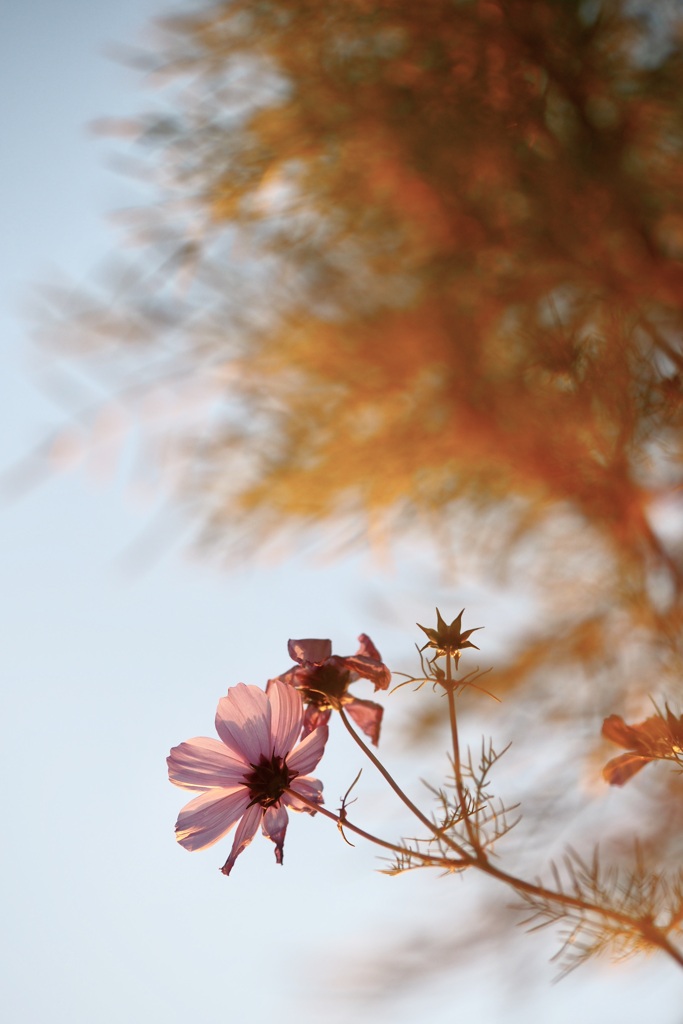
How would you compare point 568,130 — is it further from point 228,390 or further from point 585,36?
point 228,390

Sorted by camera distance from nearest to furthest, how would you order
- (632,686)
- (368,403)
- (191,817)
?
(191,817) → (632,686) → (368,403)

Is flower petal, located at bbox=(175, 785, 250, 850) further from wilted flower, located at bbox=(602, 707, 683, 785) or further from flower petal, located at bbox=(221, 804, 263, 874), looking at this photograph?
wilted flower, located at bbox=(602, 707, 683, 785)

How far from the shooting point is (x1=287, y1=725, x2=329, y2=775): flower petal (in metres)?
0.24

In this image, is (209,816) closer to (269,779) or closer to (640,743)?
(269,779)

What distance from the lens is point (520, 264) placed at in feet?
2.61

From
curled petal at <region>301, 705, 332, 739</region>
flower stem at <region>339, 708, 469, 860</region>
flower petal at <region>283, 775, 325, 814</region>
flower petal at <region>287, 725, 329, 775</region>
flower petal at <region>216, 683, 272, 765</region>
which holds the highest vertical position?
flower petal at <region>216, 683, 272, 765</region>

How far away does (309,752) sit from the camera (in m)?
0.24

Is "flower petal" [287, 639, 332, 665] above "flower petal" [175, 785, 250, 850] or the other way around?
above

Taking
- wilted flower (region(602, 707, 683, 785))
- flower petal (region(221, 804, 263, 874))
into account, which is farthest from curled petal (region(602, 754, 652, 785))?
flower petal (region(221, 804, 263, 874))

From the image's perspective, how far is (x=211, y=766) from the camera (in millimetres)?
245

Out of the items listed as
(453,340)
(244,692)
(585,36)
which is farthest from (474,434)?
(244,692)

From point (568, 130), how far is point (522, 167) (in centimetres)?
7

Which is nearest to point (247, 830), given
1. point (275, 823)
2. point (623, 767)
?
point (275, 823)

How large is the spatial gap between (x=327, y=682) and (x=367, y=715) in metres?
0.02
